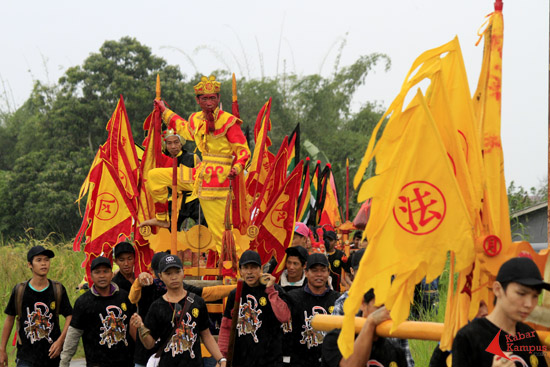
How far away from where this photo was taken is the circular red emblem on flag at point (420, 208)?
427cm

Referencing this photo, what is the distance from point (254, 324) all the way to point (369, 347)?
2909 millimetres

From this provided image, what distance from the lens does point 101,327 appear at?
736 cm

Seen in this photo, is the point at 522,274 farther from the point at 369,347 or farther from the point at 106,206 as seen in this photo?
the point at 106,206

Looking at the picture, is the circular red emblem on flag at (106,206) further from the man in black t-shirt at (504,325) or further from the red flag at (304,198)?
the man in black t-shirt at (504,325)

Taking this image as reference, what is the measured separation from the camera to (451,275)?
4.41 m

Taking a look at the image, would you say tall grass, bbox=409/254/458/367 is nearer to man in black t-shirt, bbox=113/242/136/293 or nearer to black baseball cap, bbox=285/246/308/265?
black baseball cap, bbox=285/246/308/265

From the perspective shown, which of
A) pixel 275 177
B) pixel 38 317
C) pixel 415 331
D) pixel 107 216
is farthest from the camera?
pixel 107 216

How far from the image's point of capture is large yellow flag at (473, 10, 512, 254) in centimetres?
448

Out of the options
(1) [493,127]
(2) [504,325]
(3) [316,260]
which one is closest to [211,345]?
(3) [316,260]

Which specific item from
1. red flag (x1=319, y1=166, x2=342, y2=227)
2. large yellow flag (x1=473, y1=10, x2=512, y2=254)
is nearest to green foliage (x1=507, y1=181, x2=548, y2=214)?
red flag (x1=319, y1=166, x2=342, y2=227)

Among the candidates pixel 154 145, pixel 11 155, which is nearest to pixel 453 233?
pixel 154 145

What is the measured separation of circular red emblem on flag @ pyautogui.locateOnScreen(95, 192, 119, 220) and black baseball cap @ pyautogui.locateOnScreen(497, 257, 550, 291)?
7.32m

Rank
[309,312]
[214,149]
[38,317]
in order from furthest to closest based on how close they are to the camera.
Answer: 1. [214,149]
2. [38,317]
3. [309,312]

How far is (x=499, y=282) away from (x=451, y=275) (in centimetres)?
58
